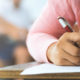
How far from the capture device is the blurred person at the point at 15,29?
1519 mm

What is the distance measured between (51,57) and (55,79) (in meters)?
0.11

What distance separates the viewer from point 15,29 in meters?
1.62

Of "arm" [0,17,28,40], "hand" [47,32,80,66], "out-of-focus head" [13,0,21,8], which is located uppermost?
"out-of-focus head" [13,0,21,8]

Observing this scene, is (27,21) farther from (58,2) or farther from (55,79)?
(55,79)

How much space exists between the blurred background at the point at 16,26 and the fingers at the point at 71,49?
3.58 feet

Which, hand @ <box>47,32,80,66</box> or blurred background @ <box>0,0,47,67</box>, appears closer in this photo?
hand @ <box>47,32,80,66</box>

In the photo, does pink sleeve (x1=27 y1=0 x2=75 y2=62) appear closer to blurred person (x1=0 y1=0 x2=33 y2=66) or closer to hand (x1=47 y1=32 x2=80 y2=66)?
hand (x1=47 y1=32 x2=80 y2=66)

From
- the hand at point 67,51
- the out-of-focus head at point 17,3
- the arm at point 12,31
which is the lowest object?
the arm at point 12,31

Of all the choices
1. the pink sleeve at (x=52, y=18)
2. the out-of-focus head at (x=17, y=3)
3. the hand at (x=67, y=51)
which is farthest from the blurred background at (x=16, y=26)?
the hand at (x=67, y=51)

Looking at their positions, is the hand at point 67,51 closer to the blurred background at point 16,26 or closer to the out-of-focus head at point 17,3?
the blurred background at point 16,26

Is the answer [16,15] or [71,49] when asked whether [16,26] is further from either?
[71,49]

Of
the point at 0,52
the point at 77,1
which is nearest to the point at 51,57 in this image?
the point at 77,1

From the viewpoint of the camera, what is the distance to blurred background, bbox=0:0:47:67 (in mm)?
1516

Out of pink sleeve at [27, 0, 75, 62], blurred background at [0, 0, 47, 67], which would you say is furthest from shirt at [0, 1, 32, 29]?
pink sleeve at [27, 0, 75, 62]
